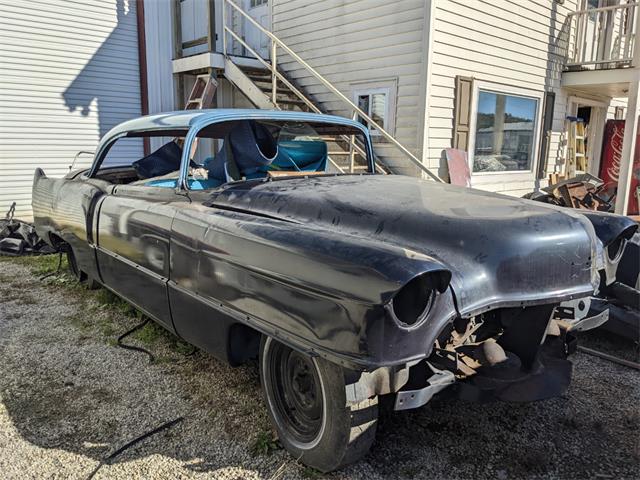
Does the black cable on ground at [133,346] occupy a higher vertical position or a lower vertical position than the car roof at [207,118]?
lower

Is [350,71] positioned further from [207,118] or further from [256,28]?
[207,118]

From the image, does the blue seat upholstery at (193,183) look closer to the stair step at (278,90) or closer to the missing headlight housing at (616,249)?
the missing headlight housing at (616,249)

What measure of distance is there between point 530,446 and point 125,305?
137 inches

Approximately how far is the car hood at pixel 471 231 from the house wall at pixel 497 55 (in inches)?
196

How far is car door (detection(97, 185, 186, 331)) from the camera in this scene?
9.84 ft

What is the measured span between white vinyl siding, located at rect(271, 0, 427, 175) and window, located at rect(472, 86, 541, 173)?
1375 mm

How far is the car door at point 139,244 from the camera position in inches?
118

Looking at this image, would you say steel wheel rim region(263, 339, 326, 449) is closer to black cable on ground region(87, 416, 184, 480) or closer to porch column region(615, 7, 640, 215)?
black cable on ground region(87, 416, 184, 480)

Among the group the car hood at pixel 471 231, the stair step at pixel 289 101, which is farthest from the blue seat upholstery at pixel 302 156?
the stair step at pixel 289 101

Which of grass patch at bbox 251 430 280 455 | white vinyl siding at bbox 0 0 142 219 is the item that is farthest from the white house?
grass patch at bbox 251 430 280 455

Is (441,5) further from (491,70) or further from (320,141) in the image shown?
(320,141)

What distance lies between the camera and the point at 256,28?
33.5 feet

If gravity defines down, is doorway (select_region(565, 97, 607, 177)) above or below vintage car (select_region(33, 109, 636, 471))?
above

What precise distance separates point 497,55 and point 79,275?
284 inches
